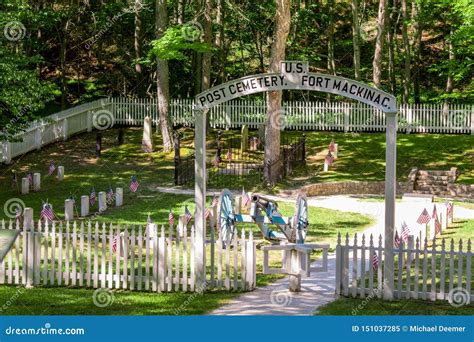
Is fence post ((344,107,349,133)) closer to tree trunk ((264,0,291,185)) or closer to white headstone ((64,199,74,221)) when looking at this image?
tree trunk ((264,0,291,185))

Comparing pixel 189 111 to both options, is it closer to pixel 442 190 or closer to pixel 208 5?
pixel 208 5

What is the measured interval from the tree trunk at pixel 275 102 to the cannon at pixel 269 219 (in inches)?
458

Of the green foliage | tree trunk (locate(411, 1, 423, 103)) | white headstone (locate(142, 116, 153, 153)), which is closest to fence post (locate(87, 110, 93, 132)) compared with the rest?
white headstone (locate(142, 116, 153, 153))

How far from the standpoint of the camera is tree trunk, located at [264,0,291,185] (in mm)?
31781

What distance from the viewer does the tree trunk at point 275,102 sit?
31.8m

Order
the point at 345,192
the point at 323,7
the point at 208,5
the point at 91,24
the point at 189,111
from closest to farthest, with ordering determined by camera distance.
A: the point at 345,192
the point at 208,5
the point at 189,111
the point at 91,24
the point at 323,7

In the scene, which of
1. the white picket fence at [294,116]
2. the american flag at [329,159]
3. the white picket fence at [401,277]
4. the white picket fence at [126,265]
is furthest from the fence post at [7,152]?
the white picket fence at [401,277]

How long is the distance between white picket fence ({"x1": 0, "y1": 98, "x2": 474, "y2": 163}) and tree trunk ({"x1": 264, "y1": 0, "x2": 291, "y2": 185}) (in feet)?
35.1

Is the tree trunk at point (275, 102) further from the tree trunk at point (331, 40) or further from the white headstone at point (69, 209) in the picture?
the tree trunk at point (331, 40)

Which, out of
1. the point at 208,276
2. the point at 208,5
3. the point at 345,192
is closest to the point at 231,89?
the point at 208,276

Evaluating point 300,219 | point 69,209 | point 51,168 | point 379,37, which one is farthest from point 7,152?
point 300,219

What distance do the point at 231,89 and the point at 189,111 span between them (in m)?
27.9

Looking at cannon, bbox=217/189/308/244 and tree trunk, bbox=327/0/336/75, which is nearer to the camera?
cannon, bbox=217/189/308/244

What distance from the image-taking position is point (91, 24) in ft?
169
